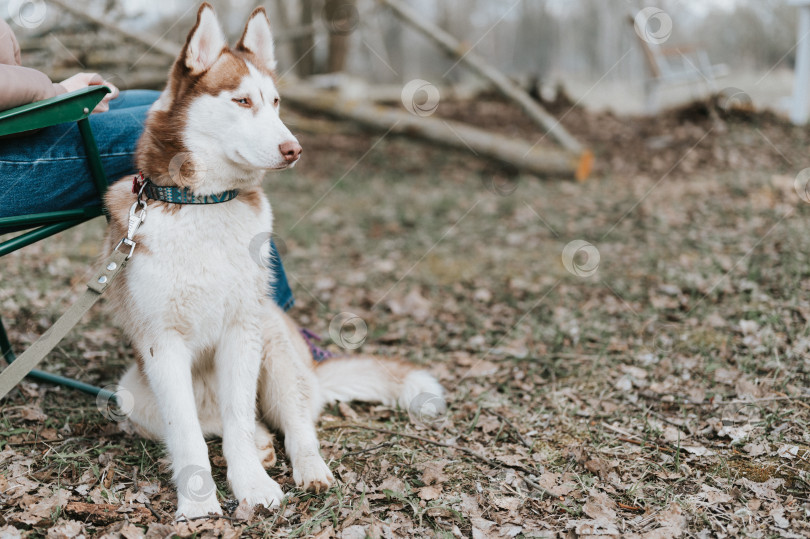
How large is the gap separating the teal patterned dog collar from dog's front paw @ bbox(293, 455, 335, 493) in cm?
118

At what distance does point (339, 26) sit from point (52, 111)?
29.6 ft

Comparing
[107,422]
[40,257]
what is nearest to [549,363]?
[107,422]

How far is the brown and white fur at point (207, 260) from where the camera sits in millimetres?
2465

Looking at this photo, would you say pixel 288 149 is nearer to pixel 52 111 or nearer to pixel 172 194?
pixel 172 194

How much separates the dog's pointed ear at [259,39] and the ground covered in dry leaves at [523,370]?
1.82 meters

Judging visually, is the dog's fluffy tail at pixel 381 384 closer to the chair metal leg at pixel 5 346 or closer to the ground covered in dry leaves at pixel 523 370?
the ground covered in dry leaves at pixel 523 370

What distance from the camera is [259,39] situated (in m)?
2.79

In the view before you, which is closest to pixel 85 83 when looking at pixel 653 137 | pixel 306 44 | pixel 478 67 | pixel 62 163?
pixel 62 163

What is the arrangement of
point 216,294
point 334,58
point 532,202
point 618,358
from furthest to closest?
1. point 334,58
2. point 532,202
3. point 618,358
4. point 216,294

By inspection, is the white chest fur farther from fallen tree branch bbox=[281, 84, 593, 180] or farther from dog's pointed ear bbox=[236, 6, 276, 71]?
fallen tree branch bbox=[281, 84, 593, 180]

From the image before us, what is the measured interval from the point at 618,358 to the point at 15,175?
3.39 metres

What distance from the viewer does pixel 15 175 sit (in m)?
2.63

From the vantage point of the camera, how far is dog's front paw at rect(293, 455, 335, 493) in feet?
8.71

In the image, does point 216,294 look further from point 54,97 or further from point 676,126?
point 676,126
